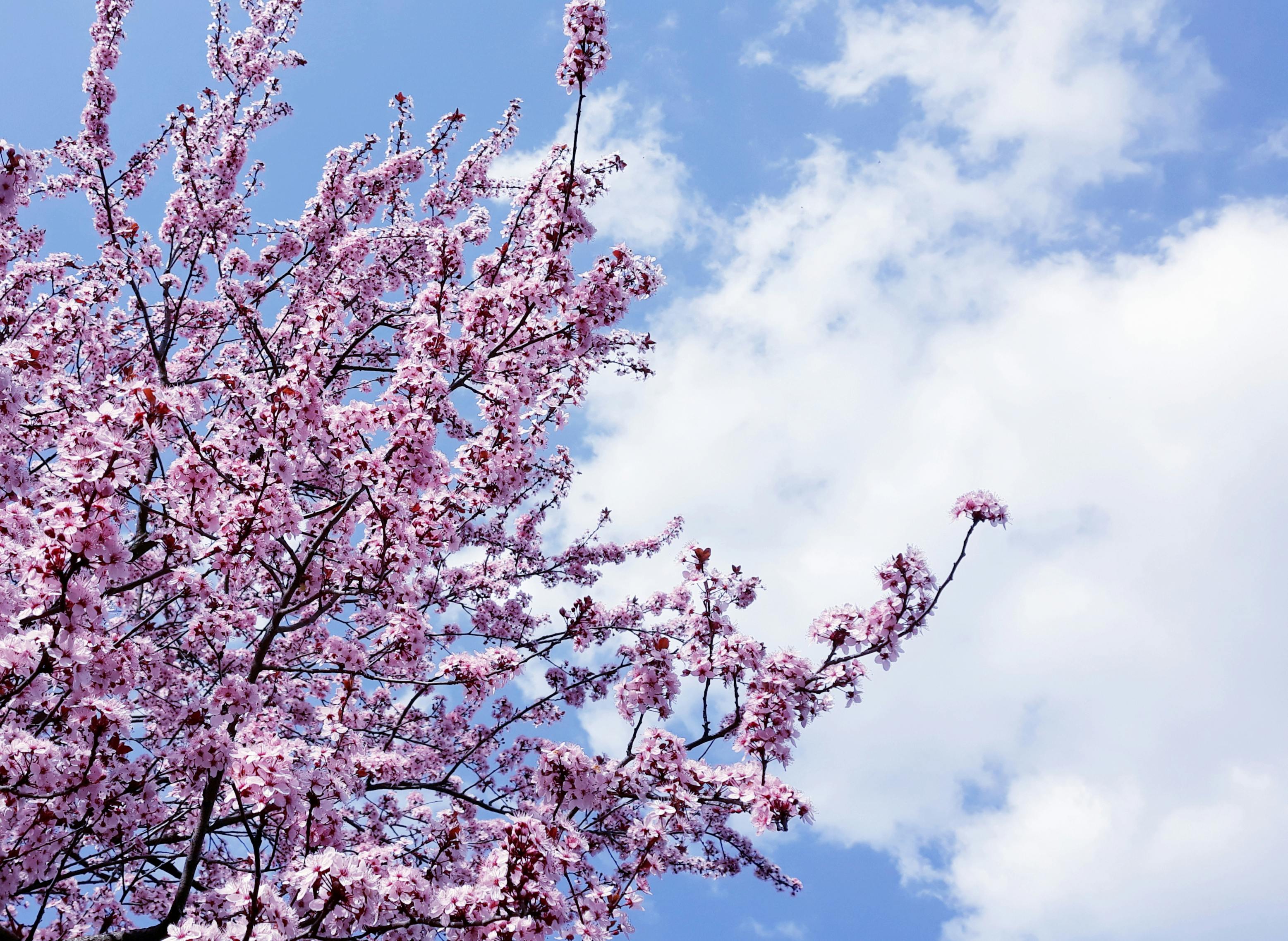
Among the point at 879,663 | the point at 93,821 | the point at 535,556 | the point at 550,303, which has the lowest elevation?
the point at 93,821

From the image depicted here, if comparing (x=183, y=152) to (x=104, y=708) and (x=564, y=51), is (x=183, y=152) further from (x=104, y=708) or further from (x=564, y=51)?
(x=104, y=708)

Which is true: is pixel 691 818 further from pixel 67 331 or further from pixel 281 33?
pixel 281 33

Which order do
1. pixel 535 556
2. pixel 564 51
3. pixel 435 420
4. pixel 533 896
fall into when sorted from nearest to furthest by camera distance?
pixel 533 896, pixel 435 420, pixel 564 51, pixel 535 556

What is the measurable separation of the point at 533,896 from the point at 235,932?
64.3 inches

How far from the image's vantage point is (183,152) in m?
11.9

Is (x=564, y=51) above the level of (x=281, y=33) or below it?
below

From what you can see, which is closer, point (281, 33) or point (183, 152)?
point (183, 152)

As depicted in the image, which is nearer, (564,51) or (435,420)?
(435,420)

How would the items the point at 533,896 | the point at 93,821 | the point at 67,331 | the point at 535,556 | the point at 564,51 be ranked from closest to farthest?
the point at 533,896 < the point at 93,821 < the point at 564,51 < the point at 67,331 < the point at 535,556

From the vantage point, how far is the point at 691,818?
705 centimetres

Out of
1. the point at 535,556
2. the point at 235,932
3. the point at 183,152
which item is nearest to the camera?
the point at 235,932

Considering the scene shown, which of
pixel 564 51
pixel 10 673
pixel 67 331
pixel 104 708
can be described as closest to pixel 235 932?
pixel 104 708

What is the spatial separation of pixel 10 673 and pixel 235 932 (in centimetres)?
199

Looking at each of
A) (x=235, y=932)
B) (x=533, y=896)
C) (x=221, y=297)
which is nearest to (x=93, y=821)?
(x=235, y=932)
